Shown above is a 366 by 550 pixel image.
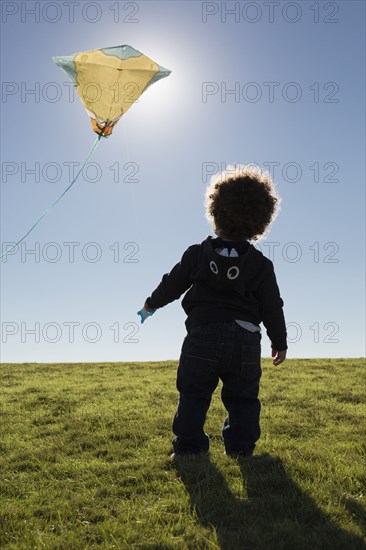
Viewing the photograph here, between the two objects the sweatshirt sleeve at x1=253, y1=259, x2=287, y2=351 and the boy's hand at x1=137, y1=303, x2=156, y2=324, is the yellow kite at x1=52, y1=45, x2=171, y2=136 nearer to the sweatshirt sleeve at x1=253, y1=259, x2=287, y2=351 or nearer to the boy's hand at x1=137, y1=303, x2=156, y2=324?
the boy's hand at x1=137, y1=303, x2=156, y2=324

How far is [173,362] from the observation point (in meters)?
13.8

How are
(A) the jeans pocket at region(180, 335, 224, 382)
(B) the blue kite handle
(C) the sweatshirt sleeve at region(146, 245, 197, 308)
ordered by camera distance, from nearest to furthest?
(A) the jeans pocket at region(180, 335, 224, 382), (C) the sweatshirt sleeve at region(146, 245, 197, 308), (B) the blue kite handle

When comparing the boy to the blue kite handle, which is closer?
the boy

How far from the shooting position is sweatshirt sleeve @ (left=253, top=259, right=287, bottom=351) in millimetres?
4578

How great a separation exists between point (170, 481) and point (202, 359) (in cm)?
99

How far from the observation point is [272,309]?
4.59m

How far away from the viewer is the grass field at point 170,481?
305 centimetres

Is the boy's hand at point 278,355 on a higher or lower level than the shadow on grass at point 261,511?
higher

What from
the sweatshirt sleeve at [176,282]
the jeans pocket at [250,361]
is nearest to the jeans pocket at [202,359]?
the jeans pocket at [250,361]

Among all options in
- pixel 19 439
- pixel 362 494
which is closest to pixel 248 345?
pixel 362 494

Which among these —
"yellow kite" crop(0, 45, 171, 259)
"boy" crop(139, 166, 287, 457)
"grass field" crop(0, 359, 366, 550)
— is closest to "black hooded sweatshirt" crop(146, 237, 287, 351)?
"boy" crop(139, 166, 287, 457)

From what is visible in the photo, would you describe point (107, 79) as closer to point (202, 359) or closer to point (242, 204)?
point (242, 204)

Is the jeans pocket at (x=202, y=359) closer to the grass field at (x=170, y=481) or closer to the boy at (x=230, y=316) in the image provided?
the boy at (x=230, y=316)

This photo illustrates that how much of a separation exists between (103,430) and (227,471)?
7.83ft
